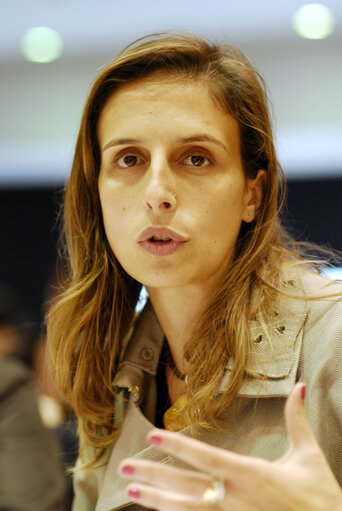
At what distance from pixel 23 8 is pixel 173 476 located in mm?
2668

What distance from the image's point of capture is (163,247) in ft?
3.41

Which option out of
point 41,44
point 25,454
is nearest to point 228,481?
point 25,454

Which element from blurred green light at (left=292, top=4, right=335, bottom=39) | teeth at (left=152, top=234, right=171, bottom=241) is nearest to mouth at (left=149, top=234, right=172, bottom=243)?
teeth at (left=152, top=234, right=171, bottom=241)

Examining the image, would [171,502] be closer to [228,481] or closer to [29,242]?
[228,481]

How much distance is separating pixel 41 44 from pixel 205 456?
2.91 m

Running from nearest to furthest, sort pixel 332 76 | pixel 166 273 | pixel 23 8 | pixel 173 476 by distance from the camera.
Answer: pixel 173 476
pixel 166 273
pixel 23 8
pixel 332 76

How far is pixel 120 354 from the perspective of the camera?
1.26 m

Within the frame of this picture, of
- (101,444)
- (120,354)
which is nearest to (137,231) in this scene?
(120,354)

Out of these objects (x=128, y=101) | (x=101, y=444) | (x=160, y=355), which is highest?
(x=128, y=101)

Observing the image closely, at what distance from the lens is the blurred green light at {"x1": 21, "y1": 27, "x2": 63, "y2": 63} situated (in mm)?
3154

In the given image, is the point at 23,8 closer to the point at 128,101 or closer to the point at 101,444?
the point at 128,101

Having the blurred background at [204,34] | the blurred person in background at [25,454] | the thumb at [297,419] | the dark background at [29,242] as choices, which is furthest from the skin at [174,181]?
the dark background at [29,242]

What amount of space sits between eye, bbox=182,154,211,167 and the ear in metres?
0.11

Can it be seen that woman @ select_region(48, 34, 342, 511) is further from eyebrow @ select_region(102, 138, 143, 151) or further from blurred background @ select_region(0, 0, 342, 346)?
blurred background @ select_region(0, 0, 342, 346)
